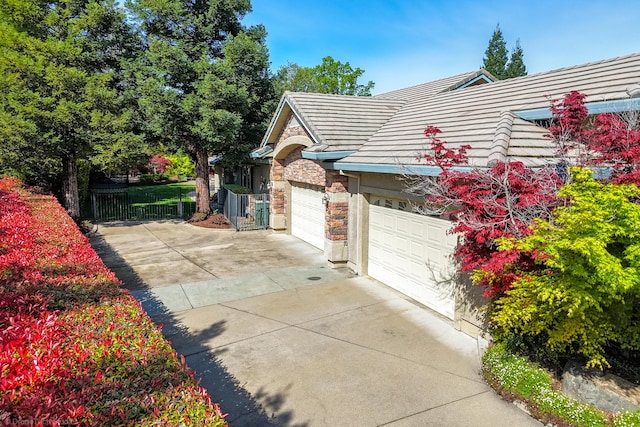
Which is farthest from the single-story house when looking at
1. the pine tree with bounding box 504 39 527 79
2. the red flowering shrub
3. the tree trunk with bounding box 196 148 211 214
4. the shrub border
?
the pine tree with bounding box 504 39 527 79

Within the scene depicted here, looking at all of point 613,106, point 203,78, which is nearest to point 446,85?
point 613,106

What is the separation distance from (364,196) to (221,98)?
9.36m

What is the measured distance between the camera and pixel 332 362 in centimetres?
632

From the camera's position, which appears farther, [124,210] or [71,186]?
[124,210]

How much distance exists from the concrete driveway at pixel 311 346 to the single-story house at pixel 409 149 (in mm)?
684

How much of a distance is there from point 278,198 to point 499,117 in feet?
34.8

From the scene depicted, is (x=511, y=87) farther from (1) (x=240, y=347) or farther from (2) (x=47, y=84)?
(2) (x=47, y=84)

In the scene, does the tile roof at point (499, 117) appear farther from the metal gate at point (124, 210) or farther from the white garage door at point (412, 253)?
the metal gate at point (124, 210)

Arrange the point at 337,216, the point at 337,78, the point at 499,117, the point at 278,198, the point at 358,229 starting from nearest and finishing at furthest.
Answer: the point at 499,117
the point at 358,229
the point at 337,216
the point at 278,198
the point at 337,78

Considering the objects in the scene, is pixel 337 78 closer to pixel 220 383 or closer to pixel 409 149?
pixel 409 149

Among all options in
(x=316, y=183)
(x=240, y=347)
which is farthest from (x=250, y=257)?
(x=240, y=347)

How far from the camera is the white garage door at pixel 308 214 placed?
14211 mm

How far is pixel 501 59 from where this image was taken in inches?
1790

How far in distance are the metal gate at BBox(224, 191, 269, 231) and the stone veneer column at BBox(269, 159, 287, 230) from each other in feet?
2.76
